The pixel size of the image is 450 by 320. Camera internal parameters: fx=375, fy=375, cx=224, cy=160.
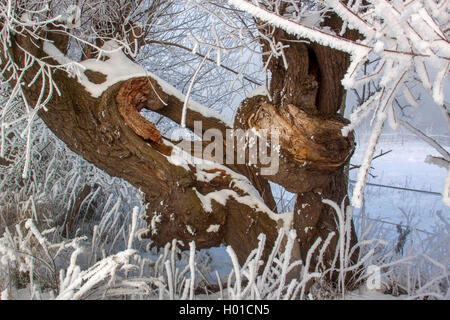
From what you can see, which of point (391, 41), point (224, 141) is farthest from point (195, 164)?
point (391, 41)

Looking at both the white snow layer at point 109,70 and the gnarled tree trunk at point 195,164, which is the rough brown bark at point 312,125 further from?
the white snow layer at point 109,70

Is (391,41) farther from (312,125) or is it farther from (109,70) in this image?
(109,70)

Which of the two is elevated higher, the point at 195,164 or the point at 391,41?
the point at 391,41

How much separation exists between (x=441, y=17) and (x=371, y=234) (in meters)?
2.50

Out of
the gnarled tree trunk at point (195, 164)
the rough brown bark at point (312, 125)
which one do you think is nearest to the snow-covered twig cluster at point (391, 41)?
the rough brown bark at point (312, 125)

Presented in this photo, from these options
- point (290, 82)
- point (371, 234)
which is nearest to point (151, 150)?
point (290, 82)

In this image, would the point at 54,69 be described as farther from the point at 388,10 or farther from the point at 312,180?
the point at 388,10

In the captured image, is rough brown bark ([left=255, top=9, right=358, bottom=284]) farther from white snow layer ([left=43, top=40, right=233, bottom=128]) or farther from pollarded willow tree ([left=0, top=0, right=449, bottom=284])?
white snow layer ([left=43, top=40, right=233, bottom=128])

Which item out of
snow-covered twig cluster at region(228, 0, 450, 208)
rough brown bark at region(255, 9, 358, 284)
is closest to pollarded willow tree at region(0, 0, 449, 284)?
rough brown bark at region(255, 9, 358, 284)
